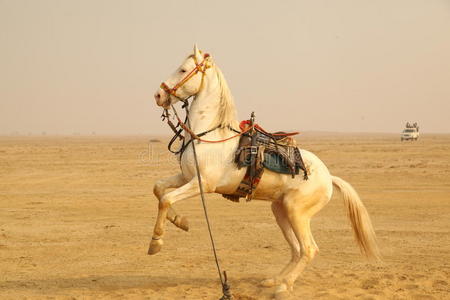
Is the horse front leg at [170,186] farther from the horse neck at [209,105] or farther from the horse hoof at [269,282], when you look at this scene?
the horse hoof at [269,282]

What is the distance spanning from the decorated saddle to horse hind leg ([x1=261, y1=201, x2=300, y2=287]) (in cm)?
66

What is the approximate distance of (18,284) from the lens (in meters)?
7.66

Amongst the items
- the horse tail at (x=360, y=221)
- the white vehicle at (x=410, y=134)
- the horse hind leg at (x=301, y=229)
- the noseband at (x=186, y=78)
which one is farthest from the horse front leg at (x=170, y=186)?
the white vehicle at (x=410, y=134)

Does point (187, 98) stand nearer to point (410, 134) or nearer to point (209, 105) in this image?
point (209, 105)

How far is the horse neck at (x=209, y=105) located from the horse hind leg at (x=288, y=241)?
1535 mm

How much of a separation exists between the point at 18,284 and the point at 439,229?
8.85 metres

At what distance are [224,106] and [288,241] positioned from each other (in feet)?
7.05

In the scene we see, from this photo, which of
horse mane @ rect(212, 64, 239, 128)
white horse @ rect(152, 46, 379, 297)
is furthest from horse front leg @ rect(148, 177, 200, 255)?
horse mane @ rect(212, 64, 239, 128)

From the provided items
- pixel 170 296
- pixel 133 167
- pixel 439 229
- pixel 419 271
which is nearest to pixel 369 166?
pixel 133 167

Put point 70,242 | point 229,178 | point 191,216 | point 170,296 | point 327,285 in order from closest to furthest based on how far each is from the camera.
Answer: point 229,178 < point 170,296 < point 327,285 < point 70,242 < point 191,216

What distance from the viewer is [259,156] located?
658 cm

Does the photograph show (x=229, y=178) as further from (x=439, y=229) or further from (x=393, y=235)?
(x=439, y=229)

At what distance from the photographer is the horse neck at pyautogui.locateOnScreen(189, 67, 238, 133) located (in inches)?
260

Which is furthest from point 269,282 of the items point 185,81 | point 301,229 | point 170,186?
point 185,81
